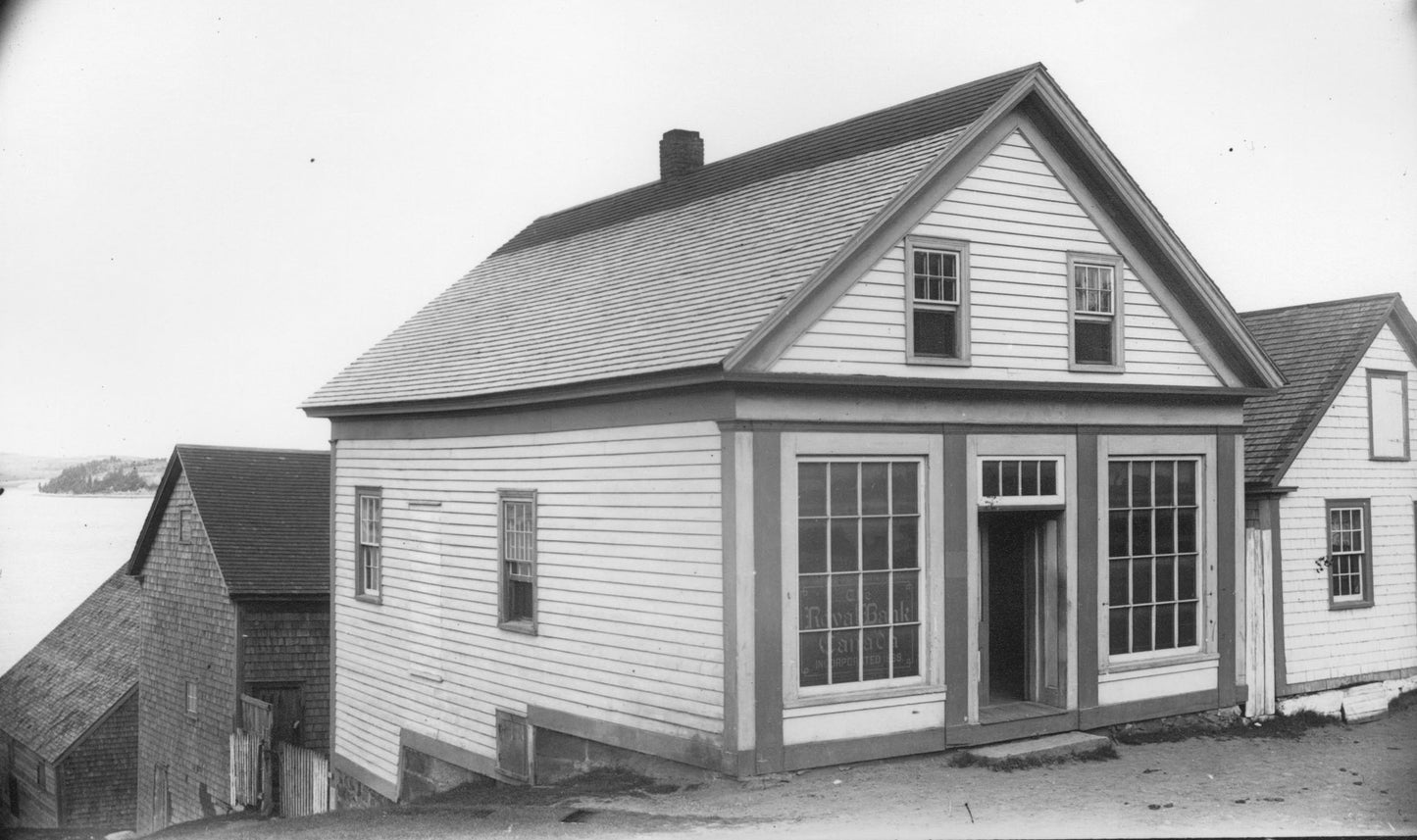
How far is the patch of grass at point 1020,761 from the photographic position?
13367mm

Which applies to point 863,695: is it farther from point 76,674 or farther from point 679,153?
point 76,674

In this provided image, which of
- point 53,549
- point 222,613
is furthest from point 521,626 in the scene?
point 53,549

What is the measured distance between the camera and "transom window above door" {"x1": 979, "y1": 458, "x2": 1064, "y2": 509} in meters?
14.3

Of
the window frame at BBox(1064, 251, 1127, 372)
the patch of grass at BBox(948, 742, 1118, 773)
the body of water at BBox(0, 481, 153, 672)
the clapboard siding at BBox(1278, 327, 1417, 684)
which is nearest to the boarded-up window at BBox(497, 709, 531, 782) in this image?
the patch of grass at BBox(948, 742, 1118, 773)

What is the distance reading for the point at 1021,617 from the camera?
15.5 meters

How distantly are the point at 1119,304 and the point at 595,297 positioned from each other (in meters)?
6.66

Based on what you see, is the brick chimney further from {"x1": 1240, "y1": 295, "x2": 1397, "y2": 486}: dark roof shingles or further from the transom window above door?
{"x1": 1240, "y1": 295, "x2": 1397, "y2": 486}: dark roof shingles

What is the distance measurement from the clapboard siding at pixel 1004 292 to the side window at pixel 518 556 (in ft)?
15.6

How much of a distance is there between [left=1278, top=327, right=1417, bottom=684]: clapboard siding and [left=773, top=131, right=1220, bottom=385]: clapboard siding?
4.69 metres

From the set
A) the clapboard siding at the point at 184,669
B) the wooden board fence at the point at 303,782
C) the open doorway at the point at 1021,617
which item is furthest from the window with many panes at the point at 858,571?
the clapboard siding at the point at 184,669

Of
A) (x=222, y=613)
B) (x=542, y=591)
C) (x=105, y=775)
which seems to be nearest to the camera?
(x=542, y=591)

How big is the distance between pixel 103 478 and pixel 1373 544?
2475 cm

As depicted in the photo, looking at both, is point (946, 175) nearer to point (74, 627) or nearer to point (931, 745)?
point (931, 745)

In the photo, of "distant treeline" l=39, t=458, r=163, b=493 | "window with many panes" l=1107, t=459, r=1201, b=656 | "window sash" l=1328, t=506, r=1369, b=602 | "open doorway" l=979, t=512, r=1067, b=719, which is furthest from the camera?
"distant treeline" l=39, t=458, r=163, b=493
